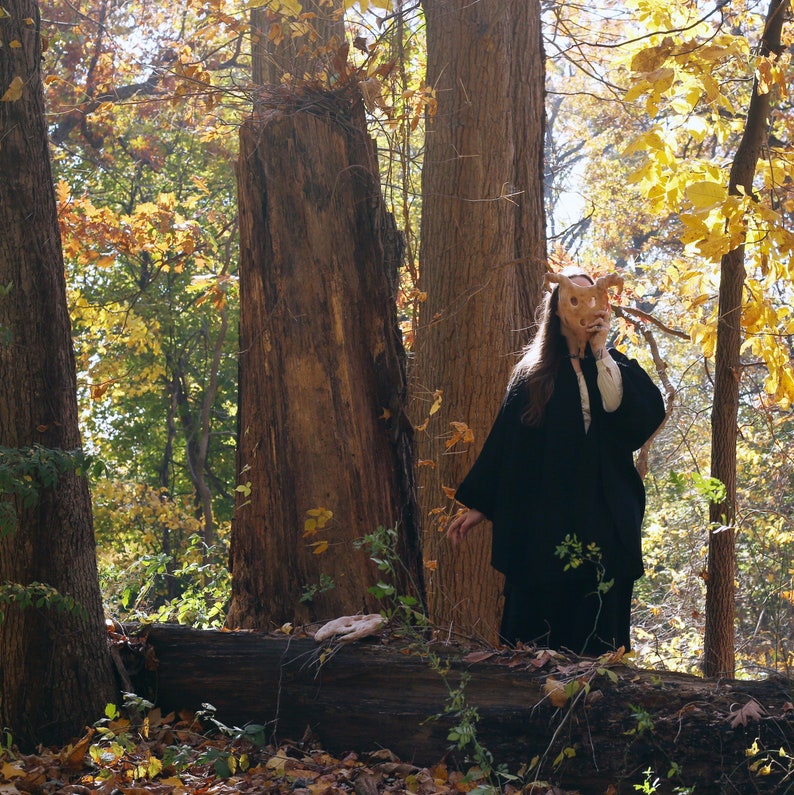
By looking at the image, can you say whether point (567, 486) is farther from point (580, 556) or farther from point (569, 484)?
point (580, 556)

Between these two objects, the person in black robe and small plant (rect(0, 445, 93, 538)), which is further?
the person in black robe

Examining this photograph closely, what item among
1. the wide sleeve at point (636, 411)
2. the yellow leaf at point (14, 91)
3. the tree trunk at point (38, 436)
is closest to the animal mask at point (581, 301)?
the wide sleeve at point (636, 411)

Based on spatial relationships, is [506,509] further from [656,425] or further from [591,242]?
[591,242]

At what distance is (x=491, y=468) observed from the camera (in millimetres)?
4578

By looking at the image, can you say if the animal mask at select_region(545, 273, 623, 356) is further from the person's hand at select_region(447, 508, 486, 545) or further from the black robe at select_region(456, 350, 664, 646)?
the person's hand at select_region(447, 508, 486, 545)

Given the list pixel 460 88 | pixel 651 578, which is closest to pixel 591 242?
pixel 651 578

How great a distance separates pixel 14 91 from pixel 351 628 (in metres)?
2.50

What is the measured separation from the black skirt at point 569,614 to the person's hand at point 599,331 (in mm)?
1029

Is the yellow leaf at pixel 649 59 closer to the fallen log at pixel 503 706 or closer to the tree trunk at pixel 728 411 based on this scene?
the tree trunk at pixel 728 411

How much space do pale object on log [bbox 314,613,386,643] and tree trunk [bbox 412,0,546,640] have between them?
180 centimetres

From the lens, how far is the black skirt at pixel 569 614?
4.41 m

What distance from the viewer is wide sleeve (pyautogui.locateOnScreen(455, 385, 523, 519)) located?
15.0ft

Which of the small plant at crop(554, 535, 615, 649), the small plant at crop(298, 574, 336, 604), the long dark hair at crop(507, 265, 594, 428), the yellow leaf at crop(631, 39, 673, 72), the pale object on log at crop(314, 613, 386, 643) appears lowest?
the pale object on log at crop(314, 613, 386, 643)

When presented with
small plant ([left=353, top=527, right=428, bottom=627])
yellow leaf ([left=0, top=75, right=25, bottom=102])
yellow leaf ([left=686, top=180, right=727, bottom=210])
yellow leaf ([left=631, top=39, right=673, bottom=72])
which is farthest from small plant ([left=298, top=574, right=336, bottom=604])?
yellow leaf ([left=631, top=39, right=673, bottom=72])
